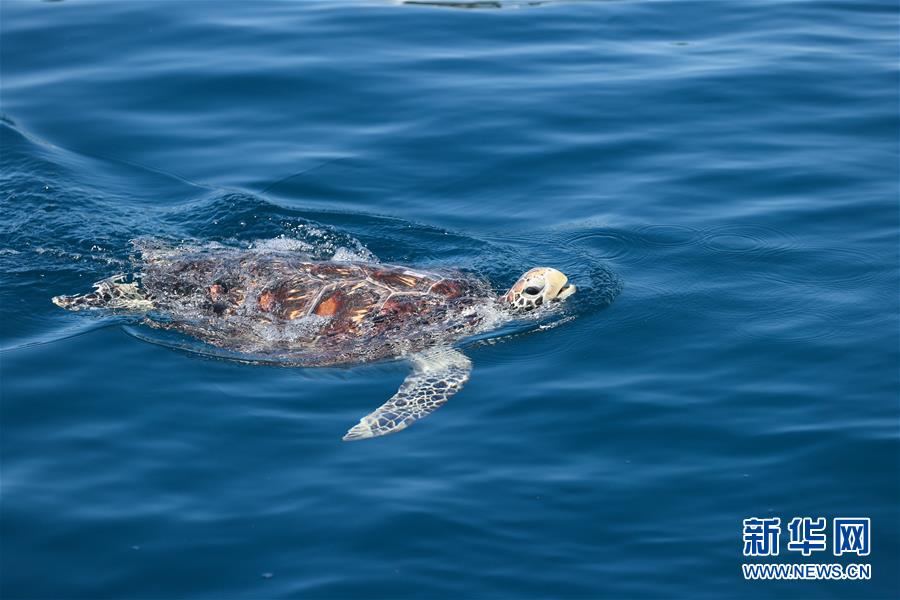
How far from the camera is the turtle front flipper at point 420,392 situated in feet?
25.9

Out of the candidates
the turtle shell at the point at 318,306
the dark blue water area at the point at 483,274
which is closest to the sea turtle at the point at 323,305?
the turtle shell at the point at 318,306

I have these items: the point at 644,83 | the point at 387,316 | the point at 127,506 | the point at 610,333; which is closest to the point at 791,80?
the point at 644,83

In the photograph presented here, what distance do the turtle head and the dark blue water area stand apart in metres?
0.27

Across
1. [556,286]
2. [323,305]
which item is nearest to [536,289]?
[556,286]

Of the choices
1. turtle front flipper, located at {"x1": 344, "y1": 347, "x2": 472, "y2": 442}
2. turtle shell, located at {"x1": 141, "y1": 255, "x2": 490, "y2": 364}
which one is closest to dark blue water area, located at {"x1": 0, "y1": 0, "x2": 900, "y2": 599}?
turtle front flipper, located at {"x1": 344, "y1": 347, "x2": 472, "y2": 442}

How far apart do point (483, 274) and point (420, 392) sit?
101 inches

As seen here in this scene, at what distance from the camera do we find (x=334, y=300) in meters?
9.61

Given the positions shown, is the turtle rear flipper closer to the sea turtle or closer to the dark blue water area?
the sea turtle

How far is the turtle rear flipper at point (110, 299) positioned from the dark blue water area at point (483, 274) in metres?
0.24

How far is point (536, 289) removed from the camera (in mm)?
9594

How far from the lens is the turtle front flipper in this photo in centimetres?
788

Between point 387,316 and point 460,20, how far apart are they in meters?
10.5

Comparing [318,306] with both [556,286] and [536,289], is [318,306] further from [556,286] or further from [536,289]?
[556,286]

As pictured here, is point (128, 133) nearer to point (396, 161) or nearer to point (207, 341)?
point (396, 161)
